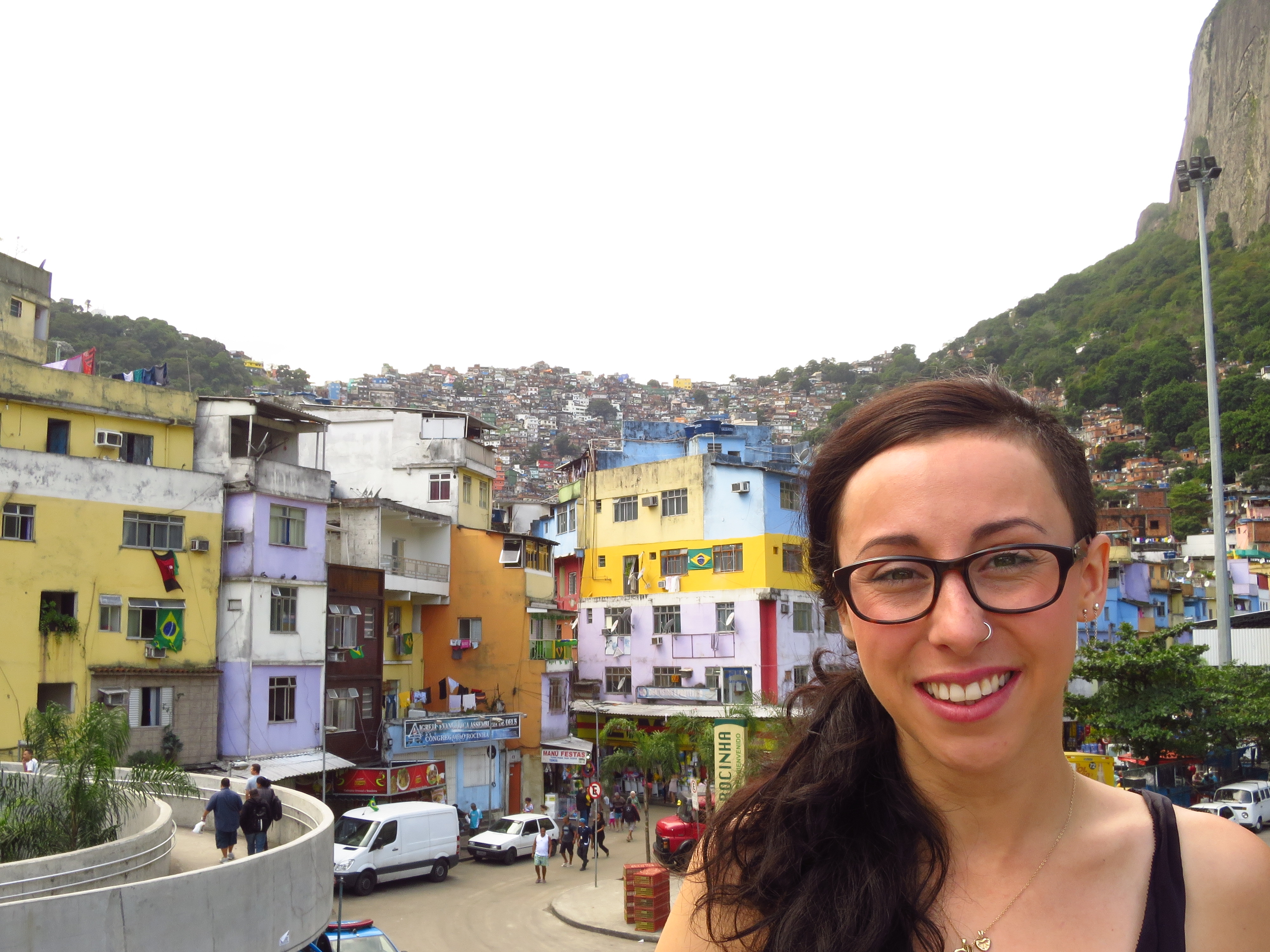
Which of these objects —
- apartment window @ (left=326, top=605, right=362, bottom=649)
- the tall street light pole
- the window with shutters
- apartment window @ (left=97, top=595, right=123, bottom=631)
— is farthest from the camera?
the window with shutters

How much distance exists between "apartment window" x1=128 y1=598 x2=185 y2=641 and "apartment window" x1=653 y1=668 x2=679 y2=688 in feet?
62.2

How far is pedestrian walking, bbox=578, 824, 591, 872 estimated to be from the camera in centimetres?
2436

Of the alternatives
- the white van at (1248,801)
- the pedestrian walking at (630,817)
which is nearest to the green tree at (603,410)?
the pedestrian walking at (630,817)

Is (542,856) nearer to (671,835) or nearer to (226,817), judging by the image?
(671,835)

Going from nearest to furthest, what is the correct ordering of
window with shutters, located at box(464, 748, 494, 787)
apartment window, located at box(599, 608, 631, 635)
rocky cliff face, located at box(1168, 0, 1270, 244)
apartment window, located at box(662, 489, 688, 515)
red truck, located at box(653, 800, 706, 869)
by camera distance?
red truck, located at box(653, 800, 706, 869) → window with shutters, located at box(464, 748, 494, 787) → apartment window, located at box(662, 489, 688, 515) → apartment window, located at box(599, 608, 631, 635) → rocky cliff face, located at box(1168, 0, 1270, 244)

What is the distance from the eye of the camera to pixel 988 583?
1.68 metres

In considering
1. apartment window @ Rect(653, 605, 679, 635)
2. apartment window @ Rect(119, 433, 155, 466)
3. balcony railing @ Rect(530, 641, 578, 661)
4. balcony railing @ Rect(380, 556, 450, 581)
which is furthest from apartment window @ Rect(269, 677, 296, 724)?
apartment window @ Rect(653, 605, 679, 635)

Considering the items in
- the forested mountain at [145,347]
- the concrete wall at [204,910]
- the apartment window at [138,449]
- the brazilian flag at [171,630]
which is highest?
the forested mountain at [145,347]

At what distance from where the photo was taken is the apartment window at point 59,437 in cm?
2298

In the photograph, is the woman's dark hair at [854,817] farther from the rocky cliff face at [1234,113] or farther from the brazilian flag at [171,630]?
the rocky cliff face at [1234,113]

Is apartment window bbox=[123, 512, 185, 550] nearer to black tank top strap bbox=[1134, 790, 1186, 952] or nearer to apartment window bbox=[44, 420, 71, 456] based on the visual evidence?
apartment window bbox=[44, 420, 71, 456]

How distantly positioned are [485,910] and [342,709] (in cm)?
893

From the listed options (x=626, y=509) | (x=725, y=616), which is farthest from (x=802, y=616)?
(x=626, y=509)

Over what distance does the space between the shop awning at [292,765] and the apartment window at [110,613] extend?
4.03 metres
